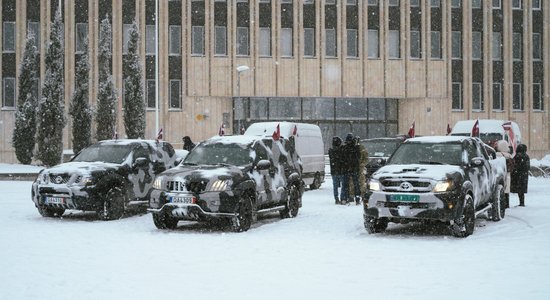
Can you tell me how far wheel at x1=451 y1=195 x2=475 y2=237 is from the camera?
527 inches

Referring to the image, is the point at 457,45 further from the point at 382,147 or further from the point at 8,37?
the point at 382,147

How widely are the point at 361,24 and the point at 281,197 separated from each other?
35.3 m

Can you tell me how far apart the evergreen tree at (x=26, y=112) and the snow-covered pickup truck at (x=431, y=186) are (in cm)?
2976

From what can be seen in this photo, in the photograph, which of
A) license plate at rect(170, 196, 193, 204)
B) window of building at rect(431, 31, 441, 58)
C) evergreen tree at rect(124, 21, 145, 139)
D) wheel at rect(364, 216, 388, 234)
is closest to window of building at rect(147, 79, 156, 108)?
evergreen tree at rect(124, 21, 145, 139)

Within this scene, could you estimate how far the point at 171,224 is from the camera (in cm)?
1516

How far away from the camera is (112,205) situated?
16672 millimetres

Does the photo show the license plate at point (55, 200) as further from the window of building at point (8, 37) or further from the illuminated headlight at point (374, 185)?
the window of building at point (8, 37)

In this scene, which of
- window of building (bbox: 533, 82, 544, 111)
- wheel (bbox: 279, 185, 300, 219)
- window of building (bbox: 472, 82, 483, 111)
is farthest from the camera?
window of building (bbox: 533, 82, 544, 111)

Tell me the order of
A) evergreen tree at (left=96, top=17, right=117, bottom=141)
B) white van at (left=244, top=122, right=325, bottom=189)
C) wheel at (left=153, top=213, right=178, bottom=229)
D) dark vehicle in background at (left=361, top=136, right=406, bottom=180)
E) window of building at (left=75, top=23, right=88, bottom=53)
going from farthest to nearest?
window of building at (left=75, top=23, right=88, bottom=53) → evergreen tree at (left=96, top=17, right=117, bottom=141) → white van at (left=244, top=122, right=325, bottom=189) → dark vehicle in background at (left=361, top=136, right=406, bottom=180) → wheel at (left=153, top=213, right=178, bottom=229)

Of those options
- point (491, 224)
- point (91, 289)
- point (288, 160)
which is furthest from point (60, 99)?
point (91, 289)

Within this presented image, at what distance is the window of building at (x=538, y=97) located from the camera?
5375cm

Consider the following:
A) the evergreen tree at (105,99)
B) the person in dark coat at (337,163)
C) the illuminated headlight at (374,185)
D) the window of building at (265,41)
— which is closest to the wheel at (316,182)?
the person in dark coat at (337,163)

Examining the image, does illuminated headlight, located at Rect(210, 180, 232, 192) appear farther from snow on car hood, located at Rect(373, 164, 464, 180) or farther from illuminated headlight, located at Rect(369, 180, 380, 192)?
snow on car hood, located at Rect(373, 164, 464, 180)

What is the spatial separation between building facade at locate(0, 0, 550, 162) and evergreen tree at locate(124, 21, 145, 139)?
4595 millimetres
